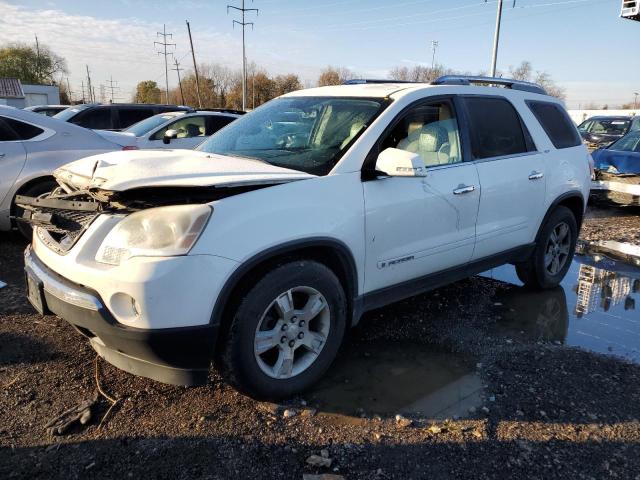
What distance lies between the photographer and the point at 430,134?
3.84m

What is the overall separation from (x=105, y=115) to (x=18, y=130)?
6645 mm

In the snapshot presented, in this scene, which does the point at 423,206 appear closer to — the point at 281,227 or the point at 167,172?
the point at 281,227

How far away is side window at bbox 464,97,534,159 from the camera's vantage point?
4.11 metres

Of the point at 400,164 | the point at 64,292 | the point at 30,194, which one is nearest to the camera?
the point at 64,292

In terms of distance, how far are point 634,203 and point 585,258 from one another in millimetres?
3667

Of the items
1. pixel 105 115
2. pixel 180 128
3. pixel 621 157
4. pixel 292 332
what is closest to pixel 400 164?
pixel 292 332

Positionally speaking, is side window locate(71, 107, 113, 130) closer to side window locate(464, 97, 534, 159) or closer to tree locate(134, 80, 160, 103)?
side window locate(464, 97, 534, 159)

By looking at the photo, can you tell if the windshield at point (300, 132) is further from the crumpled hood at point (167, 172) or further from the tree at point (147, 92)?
the tree at point (147, 92)

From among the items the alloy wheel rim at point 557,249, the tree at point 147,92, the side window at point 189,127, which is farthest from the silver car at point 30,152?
the tree at point 147,92

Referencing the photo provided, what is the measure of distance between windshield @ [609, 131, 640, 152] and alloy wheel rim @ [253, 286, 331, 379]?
1061cm

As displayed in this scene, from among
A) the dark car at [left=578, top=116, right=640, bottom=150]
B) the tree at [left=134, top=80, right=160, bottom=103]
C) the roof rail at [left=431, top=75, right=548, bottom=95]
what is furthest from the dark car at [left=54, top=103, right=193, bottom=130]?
the tree at [left=134, top=80, right=160, bottom=103]

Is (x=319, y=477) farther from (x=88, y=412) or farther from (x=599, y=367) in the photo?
(x=599, y=367)

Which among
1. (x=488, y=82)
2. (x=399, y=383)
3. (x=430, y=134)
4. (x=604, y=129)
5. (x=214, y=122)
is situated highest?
(x=488, y=82)

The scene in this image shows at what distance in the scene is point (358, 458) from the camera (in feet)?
8.55
